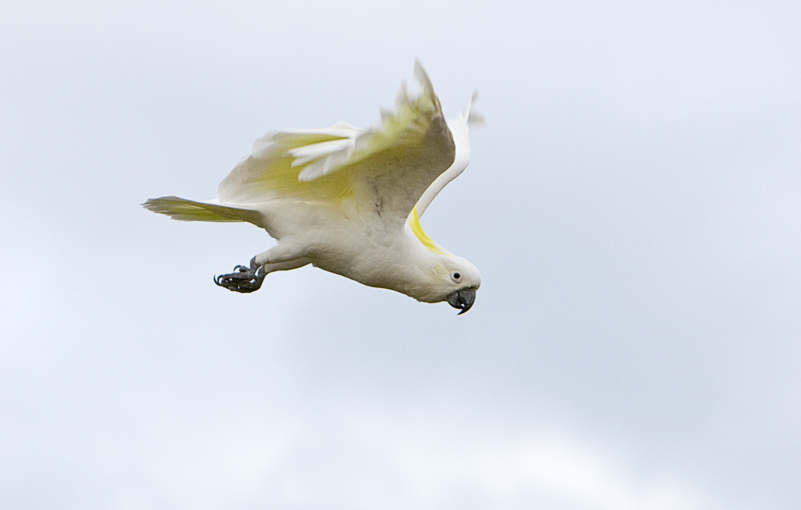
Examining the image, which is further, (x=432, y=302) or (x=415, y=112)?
(x=432, y=302)

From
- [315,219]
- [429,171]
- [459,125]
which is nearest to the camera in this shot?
[429,171]

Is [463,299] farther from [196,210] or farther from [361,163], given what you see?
[196,210]

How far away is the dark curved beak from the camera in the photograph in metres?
8.27

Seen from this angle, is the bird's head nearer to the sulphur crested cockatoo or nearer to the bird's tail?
the sulphur crested cockatoo

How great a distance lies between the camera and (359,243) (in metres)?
7.82

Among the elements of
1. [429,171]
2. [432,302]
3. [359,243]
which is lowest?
[432,302]

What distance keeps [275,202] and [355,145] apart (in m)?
1.27

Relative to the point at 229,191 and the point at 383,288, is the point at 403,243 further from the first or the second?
the point at 229,191

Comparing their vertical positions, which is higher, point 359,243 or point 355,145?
point 355,145

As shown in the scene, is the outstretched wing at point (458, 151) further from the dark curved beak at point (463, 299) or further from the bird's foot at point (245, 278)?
the bird's foot at point (245, 278)

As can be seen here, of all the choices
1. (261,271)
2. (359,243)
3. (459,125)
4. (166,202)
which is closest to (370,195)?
(359,243)

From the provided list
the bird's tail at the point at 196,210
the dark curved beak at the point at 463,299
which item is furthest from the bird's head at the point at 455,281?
the bird's tail at the point at 196,210

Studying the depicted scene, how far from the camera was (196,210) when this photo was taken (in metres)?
8.41

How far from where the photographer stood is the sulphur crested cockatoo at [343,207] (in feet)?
23.7
